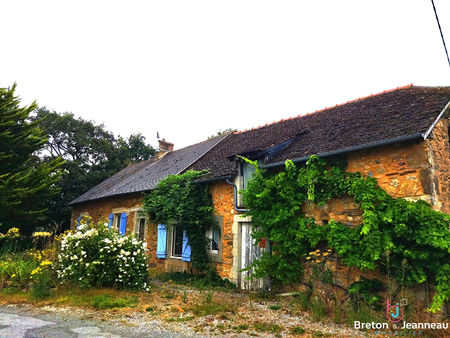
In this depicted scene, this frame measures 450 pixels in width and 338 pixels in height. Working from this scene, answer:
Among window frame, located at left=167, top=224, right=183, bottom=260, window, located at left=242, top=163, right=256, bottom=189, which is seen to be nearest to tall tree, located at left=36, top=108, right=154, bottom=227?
window frame, located at left=167, top=224, right=183, bottom=260

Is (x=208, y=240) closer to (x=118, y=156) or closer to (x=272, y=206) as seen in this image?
(x=272, y=206)

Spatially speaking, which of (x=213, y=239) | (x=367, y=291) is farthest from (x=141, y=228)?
(x=367, y=291)

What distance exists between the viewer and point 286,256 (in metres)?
6.89

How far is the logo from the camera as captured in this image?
5.03 meters

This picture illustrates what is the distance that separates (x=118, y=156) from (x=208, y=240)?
1813cm

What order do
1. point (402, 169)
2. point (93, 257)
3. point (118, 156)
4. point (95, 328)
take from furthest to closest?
1. point (118, 156)
2. point (93, 257)
3. point (402, 169)
4. point (95, 328)

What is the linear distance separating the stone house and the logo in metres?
1.60

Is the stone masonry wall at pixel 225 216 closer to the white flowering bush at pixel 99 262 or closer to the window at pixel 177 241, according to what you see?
the window at pixel 177 241

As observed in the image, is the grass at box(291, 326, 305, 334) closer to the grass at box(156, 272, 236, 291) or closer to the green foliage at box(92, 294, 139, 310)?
the green foliage at box(92, 294, 139, 310)

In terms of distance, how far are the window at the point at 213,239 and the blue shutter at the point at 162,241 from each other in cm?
201

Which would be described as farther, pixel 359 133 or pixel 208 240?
pixel 208 240

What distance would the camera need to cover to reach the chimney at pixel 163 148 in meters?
18.4

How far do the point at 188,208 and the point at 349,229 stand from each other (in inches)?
207

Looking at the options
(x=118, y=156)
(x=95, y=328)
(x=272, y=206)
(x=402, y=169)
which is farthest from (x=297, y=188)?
(x=118, y=156)
